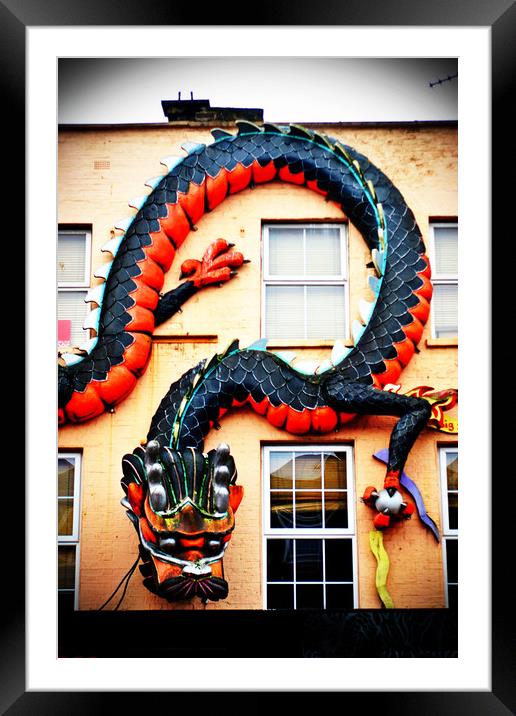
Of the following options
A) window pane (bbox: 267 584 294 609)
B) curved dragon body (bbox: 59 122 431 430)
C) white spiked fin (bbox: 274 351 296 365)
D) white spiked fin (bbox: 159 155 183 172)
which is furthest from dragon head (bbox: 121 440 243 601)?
white spiked fin (bbox: 159 155 183 172)

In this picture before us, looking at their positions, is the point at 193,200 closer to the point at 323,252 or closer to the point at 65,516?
the point at 323,252

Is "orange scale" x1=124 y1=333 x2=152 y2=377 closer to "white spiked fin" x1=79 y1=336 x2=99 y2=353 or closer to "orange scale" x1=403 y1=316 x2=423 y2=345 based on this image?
"white spiked fin" x1=79 y1=336 x2=99 y2=353

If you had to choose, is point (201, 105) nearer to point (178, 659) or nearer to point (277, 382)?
point (277, 382)

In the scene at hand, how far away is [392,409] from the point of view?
9.19m

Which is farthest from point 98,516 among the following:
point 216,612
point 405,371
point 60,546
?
point 405,371

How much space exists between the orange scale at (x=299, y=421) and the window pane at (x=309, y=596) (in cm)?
144

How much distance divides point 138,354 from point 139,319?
0.34 metres

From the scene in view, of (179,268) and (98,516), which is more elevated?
(179,268)

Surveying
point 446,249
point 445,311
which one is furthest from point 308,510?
point 446,249

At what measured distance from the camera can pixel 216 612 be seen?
27.7 ft

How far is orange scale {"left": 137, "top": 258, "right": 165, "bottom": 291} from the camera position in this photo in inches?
378

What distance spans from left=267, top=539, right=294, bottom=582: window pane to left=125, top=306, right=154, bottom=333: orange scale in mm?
2345
